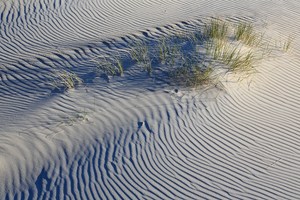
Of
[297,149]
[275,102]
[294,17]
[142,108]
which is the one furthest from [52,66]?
[294,17]

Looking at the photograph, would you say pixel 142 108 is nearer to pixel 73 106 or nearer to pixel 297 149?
pixel 73 106

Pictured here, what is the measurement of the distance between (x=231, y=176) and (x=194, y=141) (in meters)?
0.82

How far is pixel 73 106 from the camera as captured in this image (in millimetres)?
7250

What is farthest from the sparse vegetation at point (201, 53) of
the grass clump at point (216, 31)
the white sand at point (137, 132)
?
the white sand at point (137, 132)

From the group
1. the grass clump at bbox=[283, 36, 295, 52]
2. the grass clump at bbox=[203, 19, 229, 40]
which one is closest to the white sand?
the grass clump at bbox=[283, 36, 295, 52]

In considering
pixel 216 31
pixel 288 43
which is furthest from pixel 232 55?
pixel 288 43

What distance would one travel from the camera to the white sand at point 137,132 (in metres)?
5.78

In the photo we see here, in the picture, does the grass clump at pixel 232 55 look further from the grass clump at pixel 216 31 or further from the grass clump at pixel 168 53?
the grass clump at pixel 168 53

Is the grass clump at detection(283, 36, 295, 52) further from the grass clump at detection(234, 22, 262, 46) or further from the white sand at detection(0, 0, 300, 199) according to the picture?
the grass clump at detection(234, 22, 262, 46)

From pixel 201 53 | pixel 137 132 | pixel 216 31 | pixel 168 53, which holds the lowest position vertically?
pixel 137 132

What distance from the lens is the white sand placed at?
5.78m

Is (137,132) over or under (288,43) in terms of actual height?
under

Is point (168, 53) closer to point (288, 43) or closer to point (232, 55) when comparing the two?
point (232, 55)

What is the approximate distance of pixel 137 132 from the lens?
21.6 feet
